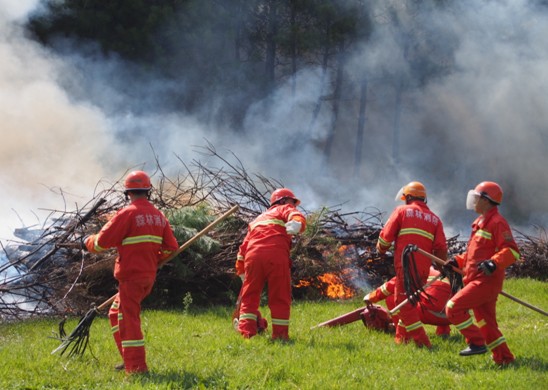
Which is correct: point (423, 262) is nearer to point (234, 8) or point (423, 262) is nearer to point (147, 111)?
point (147, 111)

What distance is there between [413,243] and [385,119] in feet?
55.9

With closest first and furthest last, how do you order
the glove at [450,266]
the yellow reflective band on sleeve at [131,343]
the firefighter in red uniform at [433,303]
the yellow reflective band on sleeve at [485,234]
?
1. the yellow reflective band on sleeve at [131,343]
2. the yellow reflective band on sleeve at [485,234]
3. the glove at [450,266]
4. the firefighter in red uniform at [433,303]

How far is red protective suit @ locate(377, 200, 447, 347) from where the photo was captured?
265 inches

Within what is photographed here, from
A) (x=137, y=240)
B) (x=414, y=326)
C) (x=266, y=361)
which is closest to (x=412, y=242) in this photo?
(x=414, y=326)

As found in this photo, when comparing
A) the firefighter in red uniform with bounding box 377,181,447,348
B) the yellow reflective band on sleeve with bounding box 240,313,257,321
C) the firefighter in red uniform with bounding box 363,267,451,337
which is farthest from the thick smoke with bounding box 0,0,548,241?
the firefighter in red uniform with bounding box 377,181,447,348

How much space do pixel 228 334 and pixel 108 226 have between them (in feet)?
7.10

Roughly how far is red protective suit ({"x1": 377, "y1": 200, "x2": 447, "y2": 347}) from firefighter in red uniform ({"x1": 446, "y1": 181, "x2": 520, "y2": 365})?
564mm

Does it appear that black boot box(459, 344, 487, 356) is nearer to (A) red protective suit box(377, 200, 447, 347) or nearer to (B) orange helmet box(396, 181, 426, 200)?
(A) red protective suit box(377, 200, 447, 347)

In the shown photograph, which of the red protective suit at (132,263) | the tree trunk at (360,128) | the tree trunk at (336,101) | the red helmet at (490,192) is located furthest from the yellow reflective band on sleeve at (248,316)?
the tree trunk at (360,128)

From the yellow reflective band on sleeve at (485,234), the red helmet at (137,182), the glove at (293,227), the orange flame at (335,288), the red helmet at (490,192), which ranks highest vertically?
the red helmet at (137,182)

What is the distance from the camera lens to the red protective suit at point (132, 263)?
18.0 feet

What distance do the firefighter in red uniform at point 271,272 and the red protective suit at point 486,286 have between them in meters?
1.68

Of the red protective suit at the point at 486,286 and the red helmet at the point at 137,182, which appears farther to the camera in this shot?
the red protective suit at the point at 486,286

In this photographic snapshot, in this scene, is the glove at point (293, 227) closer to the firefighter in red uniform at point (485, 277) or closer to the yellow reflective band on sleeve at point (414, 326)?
the yellow reflective band on sleeve at point (414, 326)
